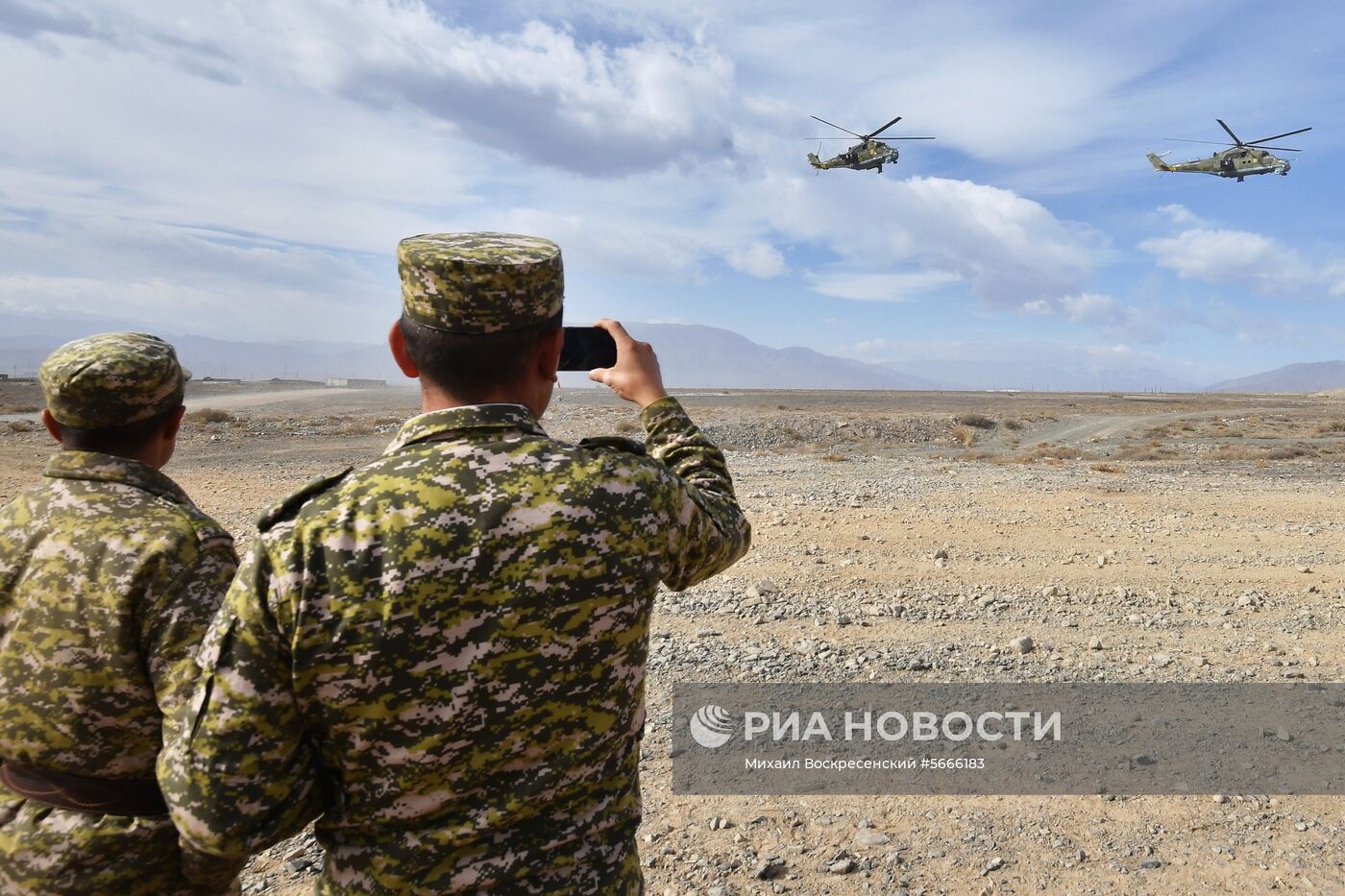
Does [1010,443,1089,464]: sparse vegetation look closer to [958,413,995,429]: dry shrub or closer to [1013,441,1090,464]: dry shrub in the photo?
[1013,441,1090,464]: dry shrub

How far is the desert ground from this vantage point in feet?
12.7

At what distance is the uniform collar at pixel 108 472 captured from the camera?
6.50ft


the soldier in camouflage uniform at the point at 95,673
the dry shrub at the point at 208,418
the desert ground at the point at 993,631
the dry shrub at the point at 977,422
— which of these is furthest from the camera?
the dry shrub at the point at 977,422

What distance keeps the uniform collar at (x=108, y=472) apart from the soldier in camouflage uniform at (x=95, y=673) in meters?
0.02

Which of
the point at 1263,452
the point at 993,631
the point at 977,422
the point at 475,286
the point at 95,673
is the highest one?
the point at 475,286

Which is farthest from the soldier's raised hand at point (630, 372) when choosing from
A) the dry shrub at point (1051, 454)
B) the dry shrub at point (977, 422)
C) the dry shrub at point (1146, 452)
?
the dry shrub at point (977, 422)

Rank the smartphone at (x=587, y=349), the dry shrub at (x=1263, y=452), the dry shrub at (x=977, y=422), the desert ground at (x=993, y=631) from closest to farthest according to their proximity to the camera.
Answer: the smartphone at (x=587, y=349) < the desert ground at (x=993, y=631) < the dry shrub at (x=1263, y=452) < the dry shrub at (x=977, y=422)

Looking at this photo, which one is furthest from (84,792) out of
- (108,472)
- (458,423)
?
(458,423)

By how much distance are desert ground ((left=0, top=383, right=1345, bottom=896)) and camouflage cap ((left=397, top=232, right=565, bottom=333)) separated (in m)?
1.84

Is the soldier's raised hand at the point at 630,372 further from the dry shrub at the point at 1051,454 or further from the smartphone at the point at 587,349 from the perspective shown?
the dry shrub at the point at 1051,454

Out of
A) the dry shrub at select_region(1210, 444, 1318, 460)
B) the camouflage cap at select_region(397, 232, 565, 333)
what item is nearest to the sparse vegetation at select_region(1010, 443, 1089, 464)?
the dry shrub at select_region(1210, 444, 1318, 460)

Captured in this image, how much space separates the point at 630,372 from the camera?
210cm

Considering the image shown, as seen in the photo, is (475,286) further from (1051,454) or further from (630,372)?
(1051,454)

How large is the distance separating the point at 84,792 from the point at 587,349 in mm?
1410
